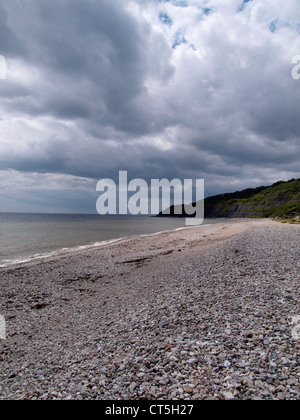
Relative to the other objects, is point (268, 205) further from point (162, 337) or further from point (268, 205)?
point (162, 337)

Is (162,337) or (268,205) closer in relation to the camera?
(162,337)

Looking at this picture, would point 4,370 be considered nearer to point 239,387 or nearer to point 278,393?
point 239,387

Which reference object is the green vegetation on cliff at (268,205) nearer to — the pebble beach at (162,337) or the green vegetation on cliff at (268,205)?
the green vegetation on cliff at (268,205)

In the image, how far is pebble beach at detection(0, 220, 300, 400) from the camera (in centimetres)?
471

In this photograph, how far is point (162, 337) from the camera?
6.45 metres

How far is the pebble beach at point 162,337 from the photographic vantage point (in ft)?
15.5

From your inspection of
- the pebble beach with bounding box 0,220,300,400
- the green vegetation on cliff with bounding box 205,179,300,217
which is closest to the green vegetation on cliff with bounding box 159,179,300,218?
the green vegetation on cliff with bounding box 205,179,300,217

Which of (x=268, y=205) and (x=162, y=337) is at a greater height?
(x=268, y=205)

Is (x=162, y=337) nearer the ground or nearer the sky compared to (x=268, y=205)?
nearer the ground

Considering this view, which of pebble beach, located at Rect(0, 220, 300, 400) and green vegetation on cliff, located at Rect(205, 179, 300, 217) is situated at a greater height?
green vegetation on cliff, located at Rect(205, 179, 300, 217)

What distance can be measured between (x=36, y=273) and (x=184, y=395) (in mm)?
15560

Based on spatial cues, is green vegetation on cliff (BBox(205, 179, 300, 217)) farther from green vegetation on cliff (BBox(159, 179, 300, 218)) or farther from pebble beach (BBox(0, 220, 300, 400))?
pebble beach (BBox(0, 220, 300, 400))

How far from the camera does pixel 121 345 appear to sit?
647 centimetres

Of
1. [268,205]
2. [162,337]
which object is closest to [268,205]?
[268,205]
